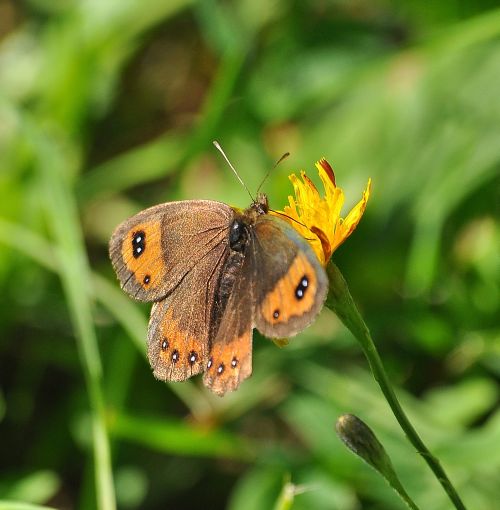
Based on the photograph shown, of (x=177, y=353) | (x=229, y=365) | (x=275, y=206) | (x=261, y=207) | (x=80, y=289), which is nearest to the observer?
(x=229, y=365)

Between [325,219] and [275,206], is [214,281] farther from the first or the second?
[275,206]

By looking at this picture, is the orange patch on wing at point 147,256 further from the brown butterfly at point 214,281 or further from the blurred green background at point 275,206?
the blurred green background at point 275,206

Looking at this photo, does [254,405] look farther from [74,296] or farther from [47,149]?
[47,149]

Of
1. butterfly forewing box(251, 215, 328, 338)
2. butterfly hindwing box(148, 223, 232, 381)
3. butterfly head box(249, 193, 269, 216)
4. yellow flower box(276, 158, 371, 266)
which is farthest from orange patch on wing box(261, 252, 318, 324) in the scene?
butterfly head box(249, 193, 269, 216)

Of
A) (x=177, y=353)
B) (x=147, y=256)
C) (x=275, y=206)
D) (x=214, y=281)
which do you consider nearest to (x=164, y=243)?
(x=147, y=256)

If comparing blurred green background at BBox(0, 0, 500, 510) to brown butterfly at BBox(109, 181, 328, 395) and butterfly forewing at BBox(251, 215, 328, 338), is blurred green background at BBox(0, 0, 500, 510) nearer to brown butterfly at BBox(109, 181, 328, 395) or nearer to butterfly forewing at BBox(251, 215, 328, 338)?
brown butterfly at BBox(109, 181, 328, 395)
